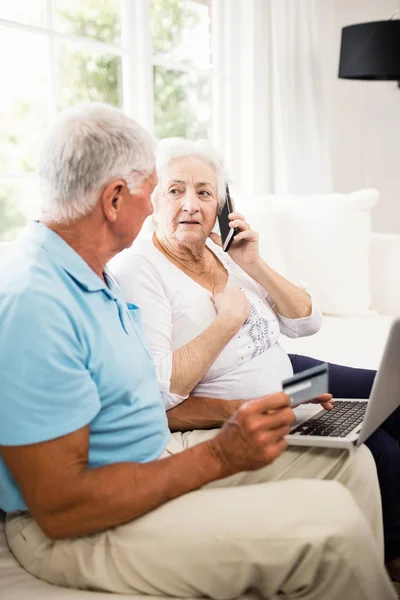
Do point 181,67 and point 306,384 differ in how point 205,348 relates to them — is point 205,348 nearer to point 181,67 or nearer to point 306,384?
point 306,384

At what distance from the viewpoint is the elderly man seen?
3.00ft

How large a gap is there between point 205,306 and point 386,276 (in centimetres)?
139

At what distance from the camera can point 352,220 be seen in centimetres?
258

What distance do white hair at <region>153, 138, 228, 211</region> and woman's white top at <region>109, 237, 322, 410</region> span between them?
20 cm

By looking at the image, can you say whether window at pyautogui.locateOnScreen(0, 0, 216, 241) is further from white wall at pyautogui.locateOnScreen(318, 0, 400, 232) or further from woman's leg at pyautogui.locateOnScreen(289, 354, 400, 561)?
woman's leg at pyautogui.locateOnScreen(289, 354, 400, 561)

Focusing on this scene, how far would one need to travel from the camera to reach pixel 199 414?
1.45 meters

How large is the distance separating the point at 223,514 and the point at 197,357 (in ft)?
1.52

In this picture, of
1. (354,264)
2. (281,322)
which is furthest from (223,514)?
(354,264)

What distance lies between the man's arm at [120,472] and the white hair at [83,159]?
1.24ft

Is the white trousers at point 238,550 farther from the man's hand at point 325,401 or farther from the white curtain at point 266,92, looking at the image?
the white curtain at point 266,92

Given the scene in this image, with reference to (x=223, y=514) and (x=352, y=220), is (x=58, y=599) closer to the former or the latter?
(x=223, y=514)

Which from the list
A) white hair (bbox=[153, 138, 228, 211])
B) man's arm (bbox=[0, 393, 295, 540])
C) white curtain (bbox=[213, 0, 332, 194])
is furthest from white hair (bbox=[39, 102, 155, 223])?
white curtain (bbox=[213, 0, 332, 194])

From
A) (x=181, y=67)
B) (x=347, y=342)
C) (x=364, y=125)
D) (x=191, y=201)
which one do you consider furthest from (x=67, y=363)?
(x=364, y=125)

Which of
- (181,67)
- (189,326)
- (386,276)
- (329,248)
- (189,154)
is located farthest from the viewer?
(181,67)
